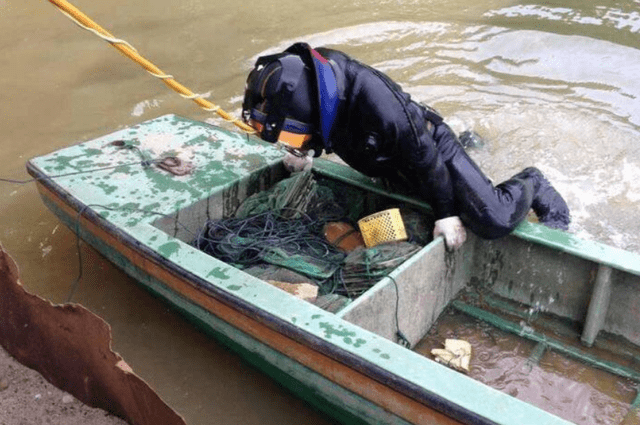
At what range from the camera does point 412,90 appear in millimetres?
6398

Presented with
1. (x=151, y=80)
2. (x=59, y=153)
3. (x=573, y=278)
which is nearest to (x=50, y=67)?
(x=151, y=80)

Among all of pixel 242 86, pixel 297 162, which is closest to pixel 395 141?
pixel 297 162

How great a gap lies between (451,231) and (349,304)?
769 millimetres

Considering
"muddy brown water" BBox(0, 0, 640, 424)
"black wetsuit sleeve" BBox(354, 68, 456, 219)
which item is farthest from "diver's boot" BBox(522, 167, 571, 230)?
"black wetsuit sleeve" BBox(354, 68, 456, 219)

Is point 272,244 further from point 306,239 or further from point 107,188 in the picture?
point 107,188

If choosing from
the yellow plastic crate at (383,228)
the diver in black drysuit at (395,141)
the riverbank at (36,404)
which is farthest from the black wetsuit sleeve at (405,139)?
the riverbank at (36,404)

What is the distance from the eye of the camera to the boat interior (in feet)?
9.82

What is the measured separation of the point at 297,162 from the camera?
388 centimetres

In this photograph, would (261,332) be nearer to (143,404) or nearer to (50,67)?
(143,404)

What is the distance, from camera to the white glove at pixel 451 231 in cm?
320

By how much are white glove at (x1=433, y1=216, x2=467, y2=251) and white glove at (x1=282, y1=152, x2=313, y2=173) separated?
985 mm

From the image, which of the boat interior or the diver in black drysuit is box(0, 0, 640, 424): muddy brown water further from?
the diver in black drysuit

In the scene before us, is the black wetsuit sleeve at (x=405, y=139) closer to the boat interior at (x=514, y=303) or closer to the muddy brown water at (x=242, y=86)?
the boat interior at (x=514, y=303)

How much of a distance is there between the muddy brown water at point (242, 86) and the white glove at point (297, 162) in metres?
1.15
